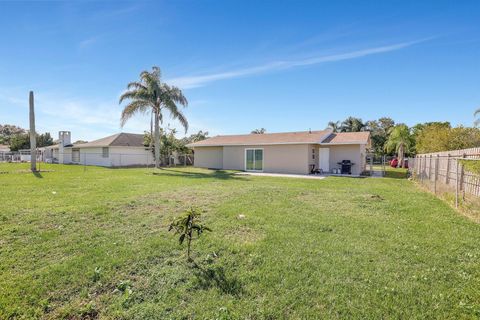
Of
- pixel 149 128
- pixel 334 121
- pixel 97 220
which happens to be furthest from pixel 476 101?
pixel 149 128

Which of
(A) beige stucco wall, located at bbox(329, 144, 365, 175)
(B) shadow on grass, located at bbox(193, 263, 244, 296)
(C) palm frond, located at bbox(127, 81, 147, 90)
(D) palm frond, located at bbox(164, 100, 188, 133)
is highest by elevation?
(C) palm frond, located at bbox(127, 81, 147, 90)

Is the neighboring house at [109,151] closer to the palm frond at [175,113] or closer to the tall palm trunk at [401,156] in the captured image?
the palm frond at [175,113]

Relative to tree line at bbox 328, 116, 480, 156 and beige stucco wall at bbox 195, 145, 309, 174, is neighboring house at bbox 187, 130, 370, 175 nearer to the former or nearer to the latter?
beige stucco wall at bbox 195, 145, 309, 174

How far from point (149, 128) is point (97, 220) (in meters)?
26.5

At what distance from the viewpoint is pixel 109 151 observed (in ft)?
92.8

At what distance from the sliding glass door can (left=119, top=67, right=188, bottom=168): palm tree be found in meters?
7.11

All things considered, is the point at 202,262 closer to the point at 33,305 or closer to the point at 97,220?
the point at 33,305

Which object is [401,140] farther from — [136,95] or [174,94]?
[136,95]

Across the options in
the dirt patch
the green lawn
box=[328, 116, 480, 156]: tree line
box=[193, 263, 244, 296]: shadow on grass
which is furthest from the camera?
box=[328, 116, 480, 156]: tree line

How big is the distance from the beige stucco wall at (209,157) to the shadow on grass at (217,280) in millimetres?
20797

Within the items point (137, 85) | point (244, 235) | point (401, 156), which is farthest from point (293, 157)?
point (401, 156)

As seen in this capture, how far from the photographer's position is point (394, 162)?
1191 inches

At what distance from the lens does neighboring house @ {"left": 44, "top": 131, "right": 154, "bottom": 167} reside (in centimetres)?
2842

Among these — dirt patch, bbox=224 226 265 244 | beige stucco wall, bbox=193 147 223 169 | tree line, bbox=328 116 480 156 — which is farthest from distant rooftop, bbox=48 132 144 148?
tree line, bbox=328 116 480 156
